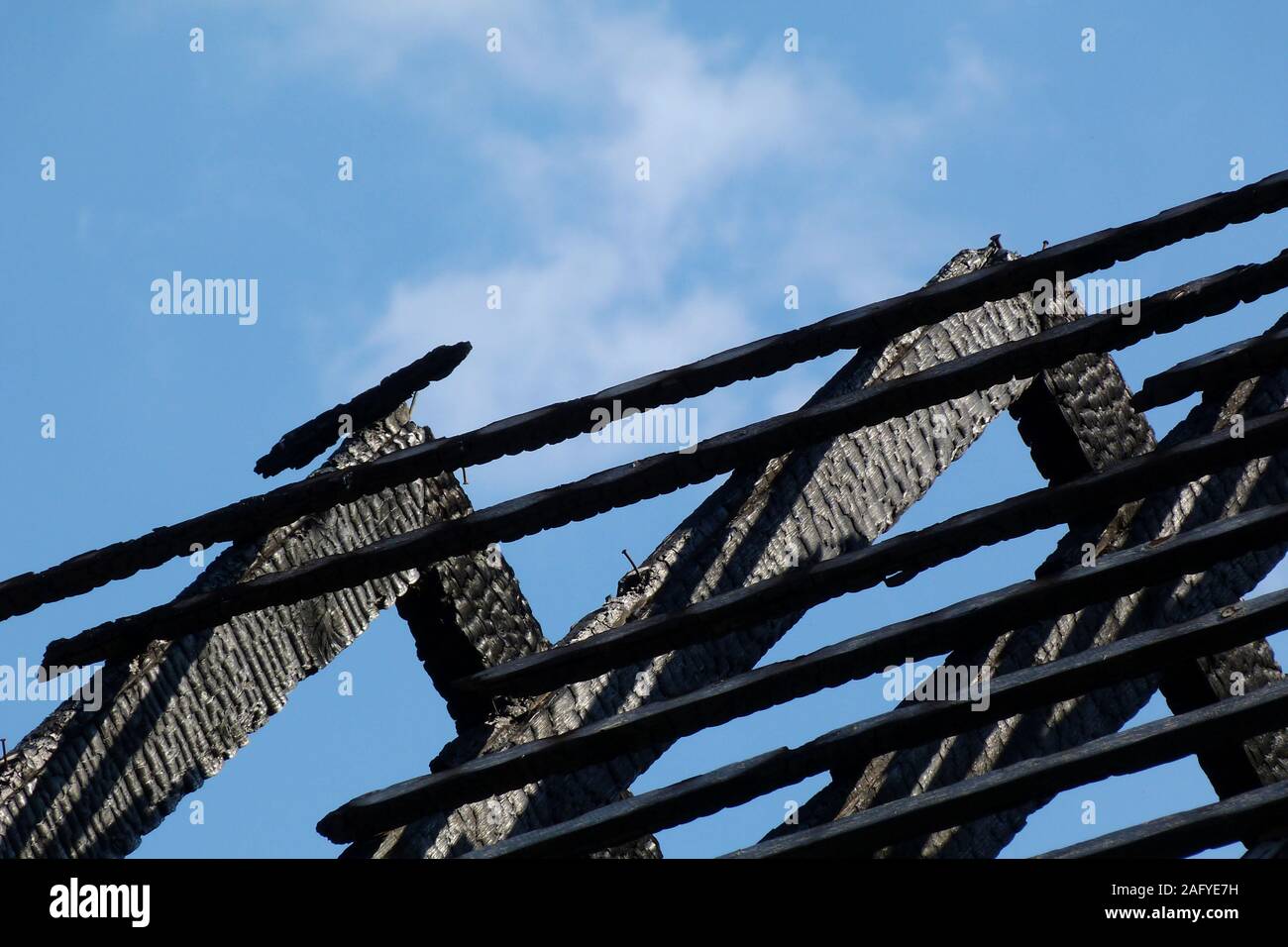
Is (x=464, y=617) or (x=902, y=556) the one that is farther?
(x=464, y=617)

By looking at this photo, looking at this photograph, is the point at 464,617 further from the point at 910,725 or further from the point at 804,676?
the point at 910,725

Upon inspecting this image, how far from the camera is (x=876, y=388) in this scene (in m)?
3.27

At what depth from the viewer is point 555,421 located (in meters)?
3.43

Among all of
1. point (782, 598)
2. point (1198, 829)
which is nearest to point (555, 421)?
point (782, 598)

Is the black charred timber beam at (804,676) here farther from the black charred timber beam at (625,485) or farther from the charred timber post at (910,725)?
the black charred timber beam at (625,485)

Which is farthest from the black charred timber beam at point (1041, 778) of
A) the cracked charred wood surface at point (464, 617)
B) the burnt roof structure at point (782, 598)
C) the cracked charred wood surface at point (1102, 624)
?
the cracked charred wood surface at point (464, 617)

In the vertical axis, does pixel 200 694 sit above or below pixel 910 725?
above

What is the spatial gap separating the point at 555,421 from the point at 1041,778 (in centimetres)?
121

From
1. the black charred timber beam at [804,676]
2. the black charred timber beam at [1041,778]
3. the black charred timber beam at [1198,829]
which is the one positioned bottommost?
the black charred timber beam at [1198,829]

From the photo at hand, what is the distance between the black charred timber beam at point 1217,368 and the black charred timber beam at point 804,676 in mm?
362

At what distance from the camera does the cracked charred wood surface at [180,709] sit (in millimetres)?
3227
